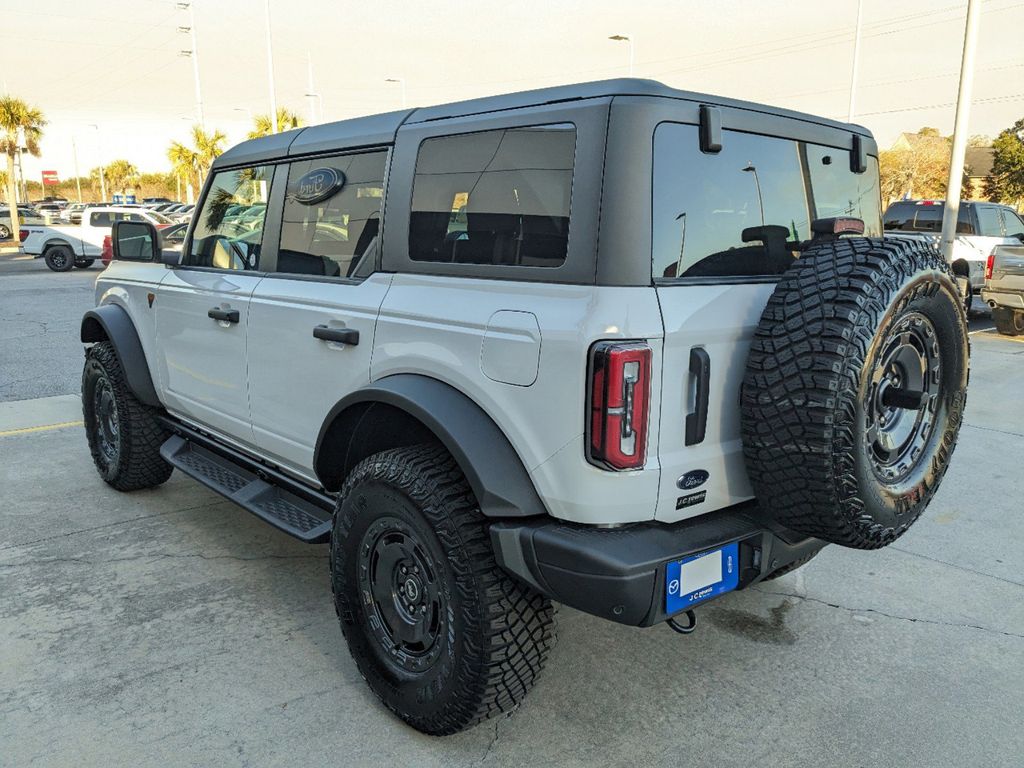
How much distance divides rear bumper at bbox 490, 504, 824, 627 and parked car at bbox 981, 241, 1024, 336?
10396 mm

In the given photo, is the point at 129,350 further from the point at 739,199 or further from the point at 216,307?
the point at 739,199

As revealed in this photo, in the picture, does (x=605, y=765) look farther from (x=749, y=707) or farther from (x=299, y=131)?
(x=299, y=131)

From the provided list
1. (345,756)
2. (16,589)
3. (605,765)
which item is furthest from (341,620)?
(16,589)

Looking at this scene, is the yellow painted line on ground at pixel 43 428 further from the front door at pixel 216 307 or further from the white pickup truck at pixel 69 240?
the white pickup truck at pixel 69 240

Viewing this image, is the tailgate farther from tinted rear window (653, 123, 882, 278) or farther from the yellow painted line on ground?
the yellow painted line on ground

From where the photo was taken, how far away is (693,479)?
2.33m

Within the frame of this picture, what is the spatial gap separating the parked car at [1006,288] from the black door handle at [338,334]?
10.7 meters

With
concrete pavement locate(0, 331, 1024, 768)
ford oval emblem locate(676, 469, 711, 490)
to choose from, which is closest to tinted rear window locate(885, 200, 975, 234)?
concrete pavement locate(0, 331, 1024, 768)

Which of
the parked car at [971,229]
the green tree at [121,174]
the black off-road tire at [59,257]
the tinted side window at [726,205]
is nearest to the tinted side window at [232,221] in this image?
the tinted side window at [726,205]

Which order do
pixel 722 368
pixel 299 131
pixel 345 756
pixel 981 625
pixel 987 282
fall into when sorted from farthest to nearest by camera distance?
pixel 987 282, pixel 299 131, pixel 981 625, pixel 345 756, pixel 722 368

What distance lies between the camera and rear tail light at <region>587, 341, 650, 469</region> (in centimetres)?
211

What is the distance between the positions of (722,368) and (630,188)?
576mm

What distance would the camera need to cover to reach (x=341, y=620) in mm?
2863

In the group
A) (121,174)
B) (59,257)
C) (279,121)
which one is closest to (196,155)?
(279,121)
